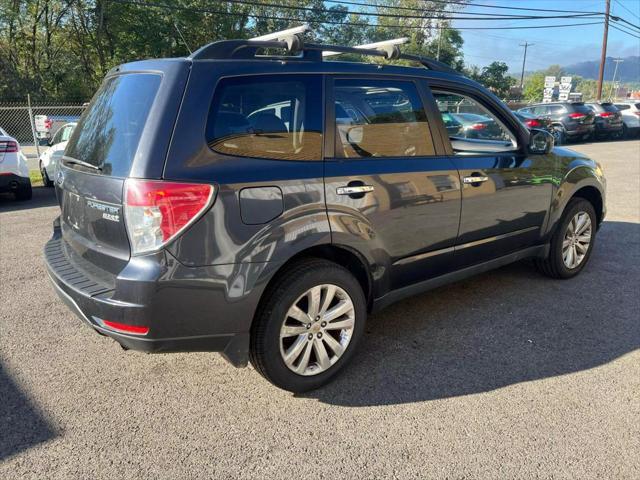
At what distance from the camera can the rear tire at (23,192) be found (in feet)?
28.3

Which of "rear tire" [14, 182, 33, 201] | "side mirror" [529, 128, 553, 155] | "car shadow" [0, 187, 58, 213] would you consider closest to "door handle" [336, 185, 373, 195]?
"side mirror" [529, 128, 553, 155]

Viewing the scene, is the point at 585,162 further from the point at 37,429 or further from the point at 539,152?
the point at 37,429

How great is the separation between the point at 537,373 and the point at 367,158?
1699 millimetres

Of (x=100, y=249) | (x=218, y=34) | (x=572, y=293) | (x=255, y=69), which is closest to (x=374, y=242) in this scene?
(x=255, y=69)

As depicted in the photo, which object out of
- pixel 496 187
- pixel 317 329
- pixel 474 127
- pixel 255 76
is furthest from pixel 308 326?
pixel 474 127

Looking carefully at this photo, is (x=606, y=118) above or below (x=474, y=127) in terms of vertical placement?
above

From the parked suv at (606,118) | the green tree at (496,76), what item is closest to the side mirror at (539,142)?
the parked suv at (606,118)

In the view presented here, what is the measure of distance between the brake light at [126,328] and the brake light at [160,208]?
0.37 m

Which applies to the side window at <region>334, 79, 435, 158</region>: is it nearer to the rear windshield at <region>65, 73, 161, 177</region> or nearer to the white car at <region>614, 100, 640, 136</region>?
the rear windshield at <region>65, 73, 161, 177</region>

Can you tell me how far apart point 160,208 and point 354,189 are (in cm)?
113

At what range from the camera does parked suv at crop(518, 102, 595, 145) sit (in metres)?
20.5

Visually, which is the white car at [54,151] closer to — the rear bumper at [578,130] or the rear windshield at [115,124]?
the rear windshield at [115,124]

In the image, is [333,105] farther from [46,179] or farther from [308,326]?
[46,179]

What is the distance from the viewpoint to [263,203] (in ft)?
8.44
